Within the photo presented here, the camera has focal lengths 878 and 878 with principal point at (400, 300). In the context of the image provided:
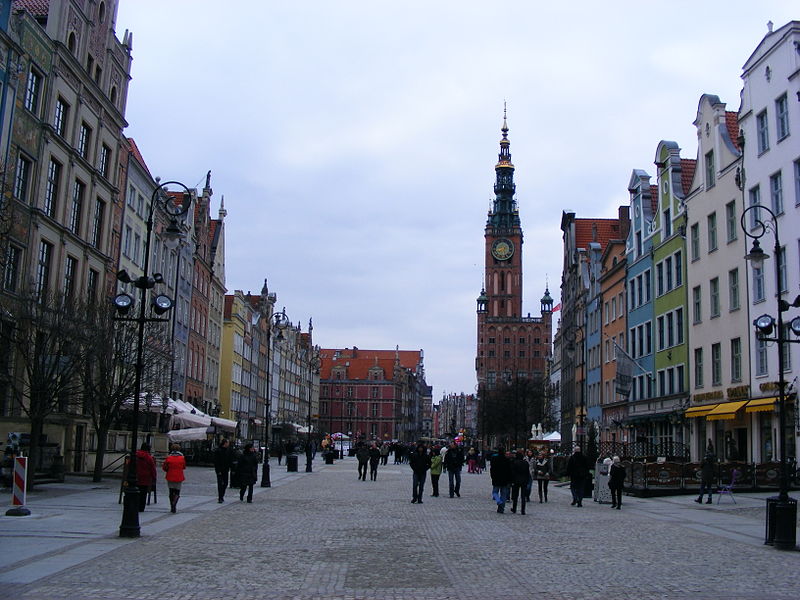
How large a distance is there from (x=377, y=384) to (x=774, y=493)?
132345 millimetres

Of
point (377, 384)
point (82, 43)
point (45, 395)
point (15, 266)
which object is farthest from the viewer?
point (377, 384)

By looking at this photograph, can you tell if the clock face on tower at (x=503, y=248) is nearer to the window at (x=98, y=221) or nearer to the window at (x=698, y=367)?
the window at (x=698, y=367)

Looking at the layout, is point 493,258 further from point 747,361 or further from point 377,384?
point 747,361

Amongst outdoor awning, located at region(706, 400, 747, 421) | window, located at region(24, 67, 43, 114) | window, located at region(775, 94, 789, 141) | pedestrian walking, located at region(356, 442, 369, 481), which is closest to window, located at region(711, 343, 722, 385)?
outdoor awning, located at region(706, 400, 747, 421)

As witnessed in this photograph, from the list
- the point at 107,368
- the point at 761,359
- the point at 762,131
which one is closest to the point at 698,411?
the point at 761,359

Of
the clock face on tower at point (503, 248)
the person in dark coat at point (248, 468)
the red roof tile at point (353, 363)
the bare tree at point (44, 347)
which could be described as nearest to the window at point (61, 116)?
the bare tree at point (44, 347)

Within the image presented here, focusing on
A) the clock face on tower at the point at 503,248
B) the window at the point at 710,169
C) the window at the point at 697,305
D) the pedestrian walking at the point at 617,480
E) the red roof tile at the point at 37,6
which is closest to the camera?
the pedestrian walking at the point at 617,480

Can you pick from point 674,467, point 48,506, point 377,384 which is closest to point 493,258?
point 377,384

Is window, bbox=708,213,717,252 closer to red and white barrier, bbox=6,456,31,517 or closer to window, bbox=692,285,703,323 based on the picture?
window, bbox=692,285,703,323

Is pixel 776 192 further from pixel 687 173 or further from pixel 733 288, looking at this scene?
pixel 687 173

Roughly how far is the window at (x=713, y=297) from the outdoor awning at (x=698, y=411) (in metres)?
4.26

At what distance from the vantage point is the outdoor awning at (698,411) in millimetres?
40156

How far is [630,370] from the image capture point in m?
43.4

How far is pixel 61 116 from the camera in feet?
113
